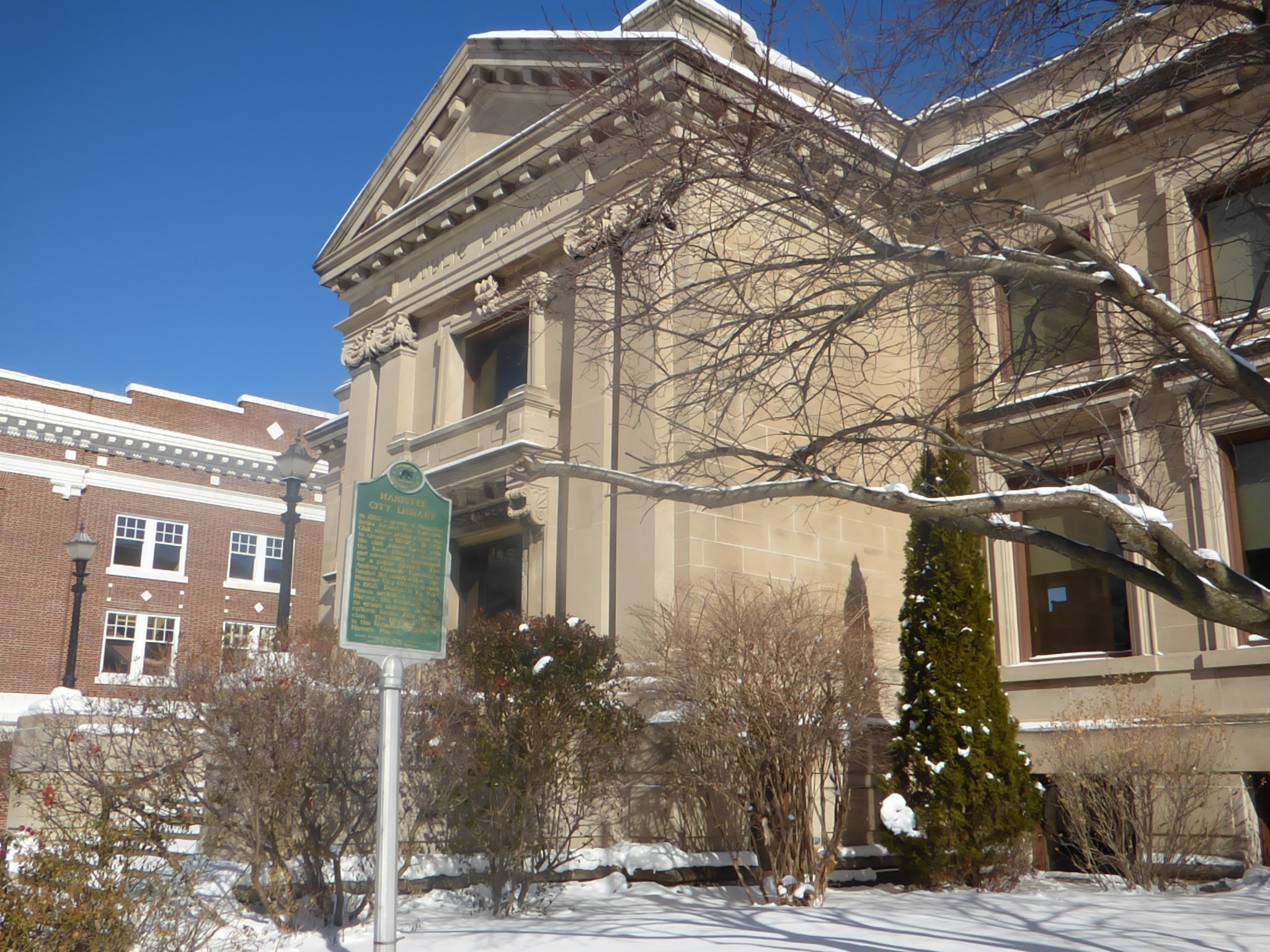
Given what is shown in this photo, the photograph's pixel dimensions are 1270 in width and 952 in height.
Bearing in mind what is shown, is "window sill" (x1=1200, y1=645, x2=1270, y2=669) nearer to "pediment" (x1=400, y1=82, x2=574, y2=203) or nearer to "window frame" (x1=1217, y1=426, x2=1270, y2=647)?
"window frame" (x1=1217, y1=426, x2=1270, y2=647)

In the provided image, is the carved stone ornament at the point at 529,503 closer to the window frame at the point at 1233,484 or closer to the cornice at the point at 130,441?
the window frame at the point at 1233,484

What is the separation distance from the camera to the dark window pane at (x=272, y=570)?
135ft

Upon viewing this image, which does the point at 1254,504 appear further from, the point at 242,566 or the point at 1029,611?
A: the point at 242,566

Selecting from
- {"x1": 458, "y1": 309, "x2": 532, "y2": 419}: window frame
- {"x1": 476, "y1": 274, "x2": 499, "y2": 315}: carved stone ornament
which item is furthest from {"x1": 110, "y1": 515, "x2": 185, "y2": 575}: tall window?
{"x1": 476, "y1": 274, "x2": 499, "y2": 315}: carved stone ornament

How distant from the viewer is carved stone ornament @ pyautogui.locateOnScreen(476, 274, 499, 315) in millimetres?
19297

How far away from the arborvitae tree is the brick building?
24290 mm

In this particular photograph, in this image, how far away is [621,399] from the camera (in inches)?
662

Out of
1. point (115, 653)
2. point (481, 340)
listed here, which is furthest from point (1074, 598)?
point (115, 653)

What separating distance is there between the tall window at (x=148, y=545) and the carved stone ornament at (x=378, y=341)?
1922cm

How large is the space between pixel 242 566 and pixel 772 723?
32.9m

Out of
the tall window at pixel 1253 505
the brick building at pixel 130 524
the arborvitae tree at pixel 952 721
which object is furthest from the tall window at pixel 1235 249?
the brick building at pixel 130 524

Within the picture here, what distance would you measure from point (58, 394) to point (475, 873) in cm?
3331

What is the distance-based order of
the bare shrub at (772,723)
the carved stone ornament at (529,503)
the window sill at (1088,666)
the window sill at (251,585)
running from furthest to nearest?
1. the window sill at (251,585)
2. the carved stone ornament at (529,503)
3. the window sill at (1088,666)
4. the bare shrub at (772,723)

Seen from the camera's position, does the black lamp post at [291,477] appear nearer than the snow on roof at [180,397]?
Yes
